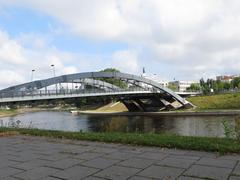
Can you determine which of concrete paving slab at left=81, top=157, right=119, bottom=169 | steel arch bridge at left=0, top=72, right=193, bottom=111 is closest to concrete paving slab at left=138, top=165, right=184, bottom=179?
concrete paving slab at left=81, top=157, right=119, bottom=169

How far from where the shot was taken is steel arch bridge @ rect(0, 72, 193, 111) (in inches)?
1471

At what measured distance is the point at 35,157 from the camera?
24.1 ft

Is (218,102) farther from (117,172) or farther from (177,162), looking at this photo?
(117,172)

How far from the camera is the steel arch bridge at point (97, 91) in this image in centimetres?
3737

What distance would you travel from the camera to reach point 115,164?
20.2 feet

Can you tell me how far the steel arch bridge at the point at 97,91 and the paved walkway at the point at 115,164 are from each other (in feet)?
93.8

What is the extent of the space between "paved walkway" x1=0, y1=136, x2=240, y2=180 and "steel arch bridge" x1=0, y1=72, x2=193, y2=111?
28.6 meters

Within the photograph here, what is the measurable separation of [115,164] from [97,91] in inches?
1660

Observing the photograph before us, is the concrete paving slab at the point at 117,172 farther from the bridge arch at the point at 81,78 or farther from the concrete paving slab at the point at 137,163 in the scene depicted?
the bridge arch at the point at 81,78

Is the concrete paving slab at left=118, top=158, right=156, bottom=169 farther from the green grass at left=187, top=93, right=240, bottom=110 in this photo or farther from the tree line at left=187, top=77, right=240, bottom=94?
the tree line at left=187, top=77, right=240, bottom=94

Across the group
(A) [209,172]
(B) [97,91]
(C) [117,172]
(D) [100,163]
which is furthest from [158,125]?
(A) [209,172]

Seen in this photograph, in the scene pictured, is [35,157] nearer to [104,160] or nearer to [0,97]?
[104,160]

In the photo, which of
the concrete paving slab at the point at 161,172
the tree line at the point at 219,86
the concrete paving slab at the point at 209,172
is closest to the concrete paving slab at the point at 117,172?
the concrete paving slab at the point at 161,172

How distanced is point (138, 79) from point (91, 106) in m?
37.0
